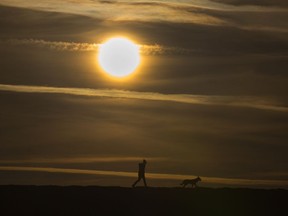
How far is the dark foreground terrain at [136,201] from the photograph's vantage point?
1748 inches

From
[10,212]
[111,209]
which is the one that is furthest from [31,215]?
[111,209]

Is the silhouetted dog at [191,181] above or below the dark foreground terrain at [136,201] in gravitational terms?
above

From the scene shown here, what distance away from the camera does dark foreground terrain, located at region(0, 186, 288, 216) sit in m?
44.4

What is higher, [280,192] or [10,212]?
[280,192]

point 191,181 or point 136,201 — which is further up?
point 191,181

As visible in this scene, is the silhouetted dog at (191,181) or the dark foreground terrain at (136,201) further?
the silhouetted dog at (191,181)

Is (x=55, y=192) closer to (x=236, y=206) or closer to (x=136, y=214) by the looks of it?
(x=136, y=214)

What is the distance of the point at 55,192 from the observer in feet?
154

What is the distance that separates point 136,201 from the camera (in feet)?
152

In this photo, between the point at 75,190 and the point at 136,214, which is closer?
the point at 136,214

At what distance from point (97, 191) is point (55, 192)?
7.04 ft

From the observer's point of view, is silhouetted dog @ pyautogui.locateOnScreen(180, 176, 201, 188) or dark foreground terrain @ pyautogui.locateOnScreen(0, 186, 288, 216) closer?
dark foreground terrain @ pyautogui.locateOnScreen(0, 186, 288, 216)

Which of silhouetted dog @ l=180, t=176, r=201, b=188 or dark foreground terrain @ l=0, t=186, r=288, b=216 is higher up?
silhouetted dog @ l=180, t=176, r=201, b=188

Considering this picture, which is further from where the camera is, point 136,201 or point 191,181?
point 191,181
